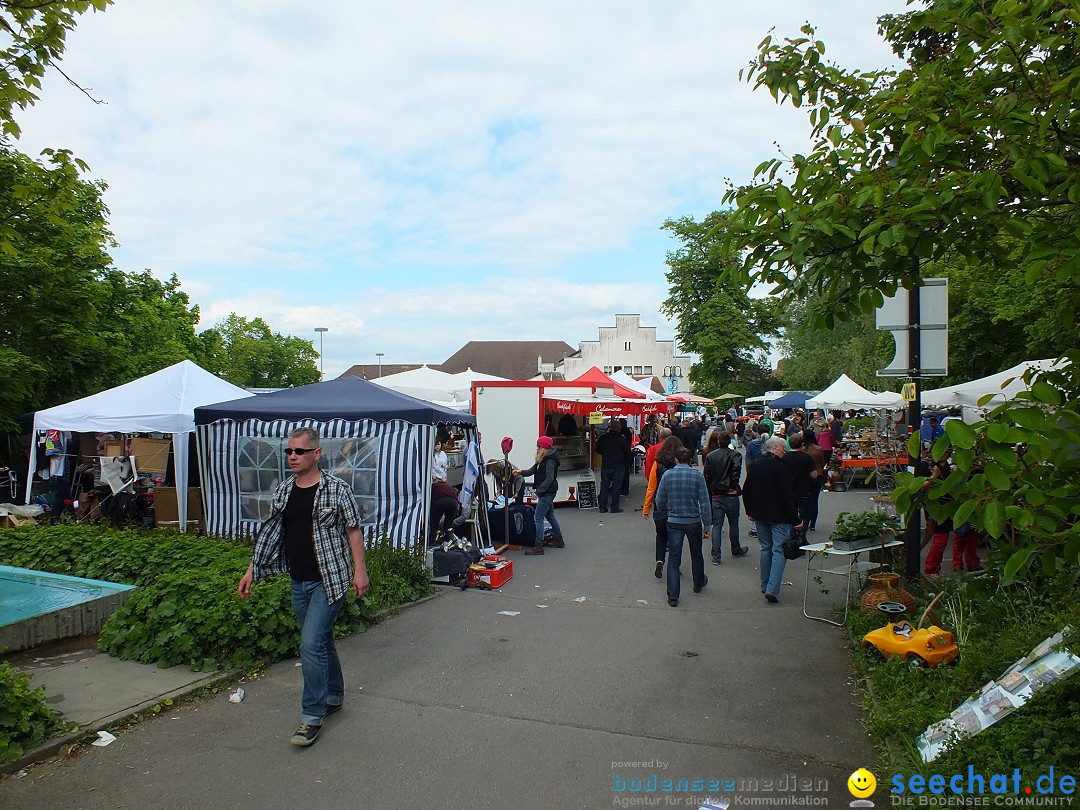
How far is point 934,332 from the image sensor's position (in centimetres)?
737

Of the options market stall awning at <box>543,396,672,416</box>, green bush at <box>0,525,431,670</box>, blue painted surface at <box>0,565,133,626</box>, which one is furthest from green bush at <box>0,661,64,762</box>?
market stall awning at <box>543,396,672,416</box>

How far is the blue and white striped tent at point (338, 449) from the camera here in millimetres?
9602

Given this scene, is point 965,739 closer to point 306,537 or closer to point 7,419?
point 306,537

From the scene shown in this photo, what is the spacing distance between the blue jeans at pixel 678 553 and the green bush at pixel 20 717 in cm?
551

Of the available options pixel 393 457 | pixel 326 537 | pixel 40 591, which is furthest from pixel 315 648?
pixel 393 457

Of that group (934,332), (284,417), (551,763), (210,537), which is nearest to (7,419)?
(210,537)

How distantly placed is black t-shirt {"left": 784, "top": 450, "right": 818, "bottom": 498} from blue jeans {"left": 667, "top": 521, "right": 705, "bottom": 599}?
1.81 m

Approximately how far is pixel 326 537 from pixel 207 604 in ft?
7.46

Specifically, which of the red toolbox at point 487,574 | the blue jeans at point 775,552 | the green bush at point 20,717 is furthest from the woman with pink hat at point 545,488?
the green bush at point 20,717

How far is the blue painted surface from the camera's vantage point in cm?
648

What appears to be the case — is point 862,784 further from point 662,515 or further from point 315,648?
point 662,515

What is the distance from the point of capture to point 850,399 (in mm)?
22859

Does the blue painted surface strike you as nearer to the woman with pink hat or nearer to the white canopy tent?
the white canopy tent

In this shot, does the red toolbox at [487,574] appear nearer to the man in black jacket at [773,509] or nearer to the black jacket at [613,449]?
the man in black jacket at [773,509]
